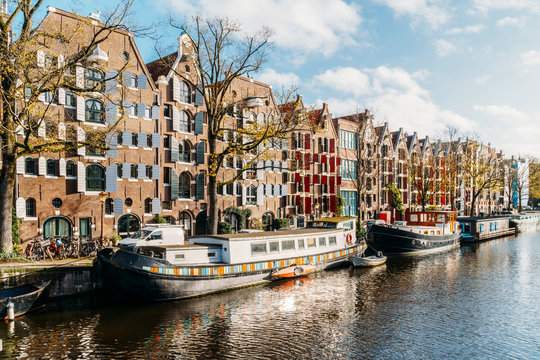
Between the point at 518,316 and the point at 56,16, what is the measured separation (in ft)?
108

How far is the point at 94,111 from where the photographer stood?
29.2 meters

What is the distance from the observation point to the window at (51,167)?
2681cm

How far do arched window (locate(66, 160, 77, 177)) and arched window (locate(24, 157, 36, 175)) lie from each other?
2102mm

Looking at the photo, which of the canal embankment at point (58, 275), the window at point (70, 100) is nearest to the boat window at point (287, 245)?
the canal embankment at point (58, 275)

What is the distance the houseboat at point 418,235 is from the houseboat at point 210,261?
7650mm

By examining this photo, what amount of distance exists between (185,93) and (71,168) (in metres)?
12.1

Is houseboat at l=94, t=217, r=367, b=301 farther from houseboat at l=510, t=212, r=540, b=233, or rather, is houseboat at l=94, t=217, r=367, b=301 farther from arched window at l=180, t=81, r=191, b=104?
houseboat at l=510, t=212, r=540, b=233

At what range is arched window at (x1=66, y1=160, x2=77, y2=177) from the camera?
27.8 meters

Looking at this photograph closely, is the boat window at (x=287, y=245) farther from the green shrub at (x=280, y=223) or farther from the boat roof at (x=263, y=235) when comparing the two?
the green shrub at (x=280, y=223)

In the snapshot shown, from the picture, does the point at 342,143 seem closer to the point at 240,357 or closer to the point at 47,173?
the point at 47,173

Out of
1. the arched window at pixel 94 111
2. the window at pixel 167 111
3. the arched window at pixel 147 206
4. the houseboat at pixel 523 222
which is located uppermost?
the window at pixel 167 111

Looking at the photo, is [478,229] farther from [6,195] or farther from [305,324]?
[6,195]

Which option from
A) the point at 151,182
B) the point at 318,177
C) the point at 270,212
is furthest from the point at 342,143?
the point at 151,182

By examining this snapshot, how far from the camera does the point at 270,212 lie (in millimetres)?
43312
